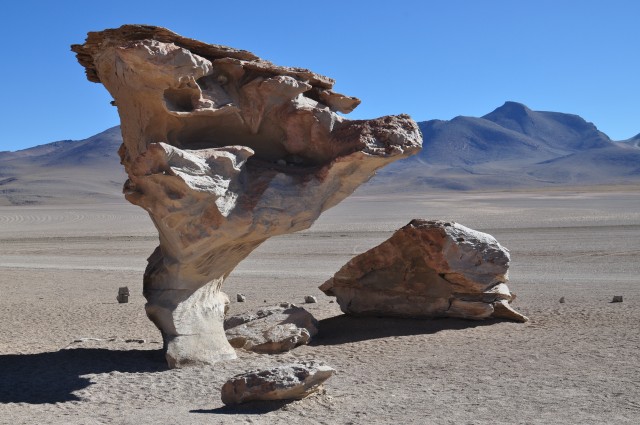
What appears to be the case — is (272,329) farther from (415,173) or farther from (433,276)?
(415,173)

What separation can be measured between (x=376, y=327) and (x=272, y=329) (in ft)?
5.74

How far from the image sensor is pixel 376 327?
11297mm

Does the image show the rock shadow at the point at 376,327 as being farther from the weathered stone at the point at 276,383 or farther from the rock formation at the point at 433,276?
the weathered stone at the point at 276,383

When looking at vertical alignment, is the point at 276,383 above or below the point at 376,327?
above

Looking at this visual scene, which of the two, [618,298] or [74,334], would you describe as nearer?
[74,334]

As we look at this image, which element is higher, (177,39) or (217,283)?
(177,39)

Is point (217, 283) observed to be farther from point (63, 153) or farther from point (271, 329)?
point (63, 153)

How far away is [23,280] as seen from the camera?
18562 mm

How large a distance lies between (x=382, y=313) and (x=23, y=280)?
10.5 meters

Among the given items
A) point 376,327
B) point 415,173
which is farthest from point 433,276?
point 415,173

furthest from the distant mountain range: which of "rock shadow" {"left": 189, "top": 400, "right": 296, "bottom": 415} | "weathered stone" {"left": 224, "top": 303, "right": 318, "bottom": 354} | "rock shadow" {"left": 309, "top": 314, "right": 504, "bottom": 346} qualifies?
"rock shadow" {"left": 189, "top": 400, "right": 296, "bottom": 415}

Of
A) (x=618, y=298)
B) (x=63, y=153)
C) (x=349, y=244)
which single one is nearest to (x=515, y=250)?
(x=349, y=244)

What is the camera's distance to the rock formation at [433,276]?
449 inches

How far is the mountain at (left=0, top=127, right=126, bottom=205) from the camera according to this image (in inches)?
3661
